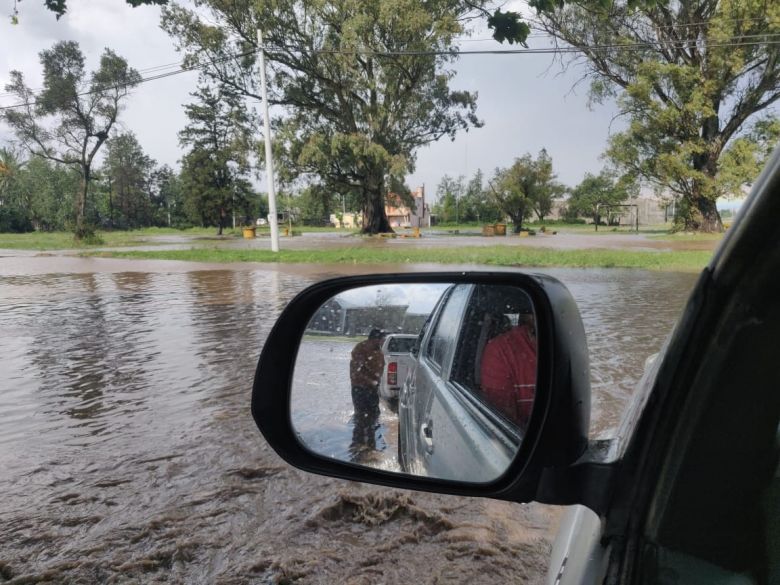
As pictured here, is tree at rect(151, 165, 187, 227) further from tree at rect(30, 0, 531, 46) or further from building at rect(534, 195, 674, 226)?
tree at rect(30, 0, 531, 46)

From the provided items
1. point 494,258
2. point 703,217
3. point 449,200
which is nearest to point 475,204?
point 449,200

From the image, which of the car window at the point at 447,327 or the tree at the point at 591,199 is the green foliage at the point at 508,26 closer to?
the car window at the point at 447,327

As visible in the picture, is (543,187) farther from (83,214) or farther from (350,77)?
(83,214)

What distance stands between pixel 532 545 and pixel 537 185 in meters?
42.5

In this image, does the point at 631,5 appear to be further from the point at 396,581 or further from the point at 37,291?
the point at 37,291

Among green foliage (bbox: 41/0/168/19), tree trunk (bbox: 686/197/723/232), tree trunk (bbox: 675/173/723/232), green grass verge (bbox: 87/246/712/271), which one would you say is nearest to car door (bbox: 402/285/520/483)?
green foliage (bbox: 41/0/168/19)

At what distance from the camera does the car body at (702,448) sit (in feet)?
2.13

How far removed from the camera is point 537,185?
4319 cm

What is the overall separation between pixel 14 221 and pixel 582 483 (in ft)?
222

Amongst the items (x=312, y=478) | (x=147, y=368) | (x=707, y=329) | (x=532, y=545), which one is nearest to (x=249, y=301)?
(x=147, y=368)

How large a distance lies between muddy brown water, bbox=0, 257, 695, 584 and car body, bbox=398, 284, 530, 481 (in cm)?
155

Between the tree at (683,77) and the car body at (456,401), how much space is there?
762 inches

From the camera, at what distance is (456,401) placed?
1419 mm

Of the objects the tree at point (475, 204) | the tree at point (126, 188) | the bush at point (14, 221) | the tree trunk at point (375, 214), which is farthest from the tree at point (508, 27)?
the tree at point (126, 188)
